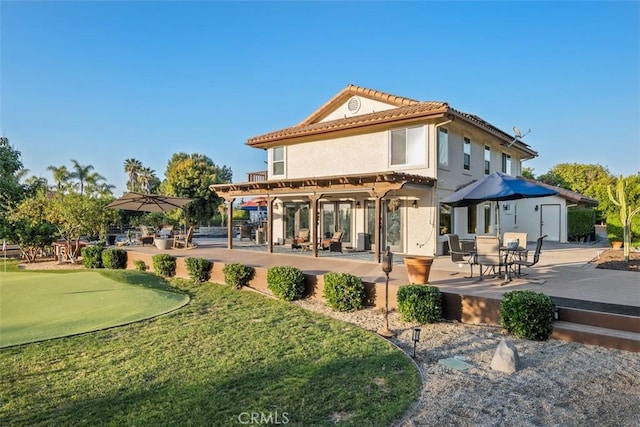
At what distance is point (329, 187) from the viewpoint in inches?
550

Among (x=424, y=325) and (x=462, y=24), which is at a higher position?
(x=462, y=24)

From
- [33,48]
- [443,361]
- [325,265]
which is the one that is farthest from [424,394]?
[33,48]

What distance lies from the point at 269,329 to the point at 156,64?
14.6m

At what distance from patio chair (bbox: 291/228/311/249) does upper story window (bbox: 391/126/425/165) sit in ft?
18.1

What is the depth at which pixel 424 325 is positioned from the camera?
6949mm

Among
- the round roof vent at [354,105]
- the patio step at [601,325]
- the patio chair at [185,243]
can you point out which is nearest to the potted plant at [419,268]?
the patio step at [601,325]

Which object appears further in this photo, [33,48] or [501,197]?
[33,48]

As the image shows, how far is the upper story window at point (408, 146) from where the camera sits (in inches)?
563

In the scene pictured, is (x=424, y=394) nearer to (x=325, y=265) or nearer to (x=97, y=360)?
(x=97, y=360)

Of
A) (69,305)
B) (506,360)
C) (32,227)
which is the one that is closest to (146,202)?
(32,227)

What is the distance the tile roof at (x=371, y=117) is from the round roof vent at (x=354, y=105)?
0.72 feet

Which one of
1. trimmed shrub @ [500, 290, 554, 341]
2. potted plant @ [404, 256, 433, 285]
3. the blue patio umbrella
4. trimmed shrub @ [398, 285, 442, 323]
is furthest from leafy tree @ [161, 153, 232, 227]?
trimmed shrub @ [500, 290, 554, 341]

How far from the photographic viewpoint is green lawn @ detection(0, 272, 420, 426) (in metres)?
3.80

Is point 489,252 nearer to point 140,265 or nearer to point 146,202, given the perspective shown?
point 140,265
